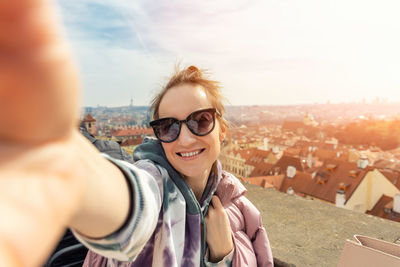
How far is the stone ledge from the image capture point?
4.25 feet

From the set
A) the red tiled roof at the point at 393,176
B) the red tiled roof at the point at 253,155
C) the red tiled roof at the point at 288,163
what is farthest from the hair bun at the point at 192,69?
the red tiled roof at the point at 253,155

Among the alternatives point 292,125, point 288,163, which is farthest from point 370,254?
point 292,125

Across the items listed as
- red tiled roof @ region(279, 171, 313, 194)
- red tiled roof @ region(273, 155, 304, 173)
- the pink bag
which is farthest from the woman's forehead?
red tiled roof @ region(273, 155, 304, 173)

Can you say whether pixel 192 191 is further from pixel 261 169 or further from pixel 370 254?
pixel 261 169

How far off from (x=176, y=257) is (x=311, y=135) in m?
36.6

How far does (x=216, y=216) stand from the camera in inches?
35.5

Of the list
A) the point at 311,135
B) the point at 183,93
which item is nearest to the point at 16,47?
the point at 183,93

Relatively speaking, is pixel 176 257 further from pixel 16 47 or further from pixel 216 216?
pixel 16 47

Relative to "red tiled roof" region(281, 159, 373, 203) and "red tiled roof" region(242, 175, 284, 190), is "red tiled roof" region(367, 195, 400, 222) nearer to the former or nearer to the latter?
"red tiled roof" region(281, 159, 373, 203)

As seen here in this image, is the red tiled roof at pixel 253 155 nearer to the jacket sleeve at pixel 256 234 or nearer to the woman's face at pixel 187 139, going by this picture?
the jacket sleeve at pixel 256 234

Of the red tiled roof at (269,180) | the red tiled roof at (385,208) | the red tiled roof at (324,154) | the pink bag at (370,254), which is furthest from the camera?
the red tiled roof at (324,154)

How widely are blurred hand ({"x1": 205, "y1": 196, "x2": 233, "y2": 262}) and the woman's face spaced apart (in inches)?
5.2

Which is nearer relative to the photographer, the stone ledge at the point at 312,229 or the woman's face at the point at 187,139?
the woman's face at the point at 187,139

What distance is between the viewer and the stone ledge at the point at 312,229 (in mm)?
1297
